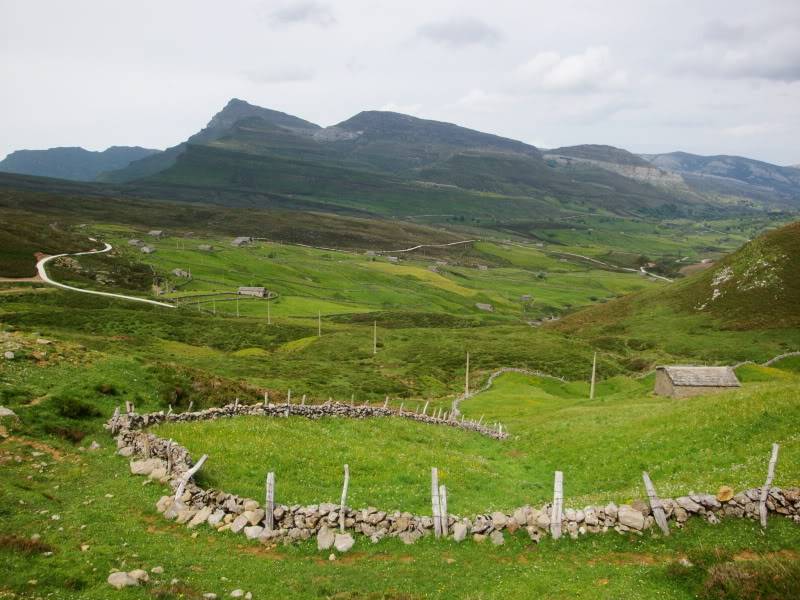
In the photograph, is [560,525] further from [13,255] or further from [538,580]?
[13,255]

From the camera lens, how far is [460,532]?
21609 mm

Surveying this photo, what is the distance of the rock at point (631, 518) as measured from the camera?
2069 centimetres

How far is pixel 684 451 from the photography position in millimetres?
31641

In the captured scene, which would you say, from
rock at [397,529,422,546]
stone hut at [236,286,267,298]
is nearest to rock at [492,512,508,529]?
rock at [397,529,422,546]

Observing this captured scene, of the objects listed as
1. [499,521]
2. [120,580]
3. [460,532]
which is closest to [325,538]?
[460,532]

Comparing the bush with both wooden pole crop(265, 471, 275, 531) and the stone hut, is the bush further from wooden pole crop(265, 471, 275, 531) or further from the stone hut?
the stone hut

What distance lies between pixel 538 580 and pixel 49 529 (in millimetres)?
17546

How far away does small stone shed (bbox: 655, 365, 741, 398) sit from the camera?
62375 millimetres

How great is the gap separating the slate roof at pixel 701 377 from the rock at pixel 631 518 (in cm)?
4717

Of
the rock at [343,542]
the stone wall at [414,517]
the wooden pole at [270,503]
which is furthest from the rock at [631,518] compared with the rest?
the wooden pole at [270,503]

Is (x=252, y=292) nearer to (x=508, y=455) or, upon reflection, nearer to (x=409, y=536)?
(x=508, y=455)

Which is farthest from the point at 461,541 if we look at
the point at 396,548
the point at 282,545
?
the point at 282,545

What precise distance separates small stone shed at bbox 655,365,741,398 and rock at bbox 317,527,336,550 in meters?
52.1

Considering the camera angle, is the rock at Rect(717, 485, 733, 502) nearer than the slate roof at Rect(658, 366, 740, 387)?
Yes
